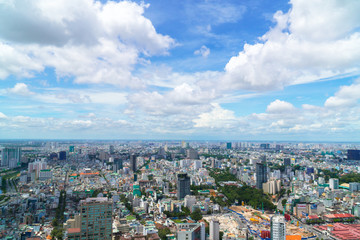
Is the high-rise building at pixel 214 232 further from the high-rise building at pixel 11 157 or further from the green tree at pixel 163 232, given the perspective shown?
the high-rise building at pixel 11 157

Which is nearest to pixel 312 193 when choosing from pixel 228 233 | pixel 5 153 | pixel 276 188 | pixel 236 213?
pixel 276 188

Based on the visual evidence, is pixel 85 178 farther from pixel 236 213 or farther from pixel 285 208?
pixel 285 208

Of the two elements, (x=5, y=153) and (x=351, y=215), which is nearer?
(x=351, y=215)

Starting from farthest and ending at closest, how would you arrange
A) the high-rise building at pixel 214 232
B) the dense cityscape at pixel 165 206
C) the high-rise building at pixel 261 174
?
the high-rise building at pixel 261 174 → the high-rise building at pixel 214 232 → the dense cityscape at pixel 165 206

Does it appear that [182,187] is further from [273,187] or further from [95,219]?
[95,219]

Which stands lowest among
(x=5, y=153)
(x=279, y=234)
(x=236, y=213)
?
(x=236, y=213)

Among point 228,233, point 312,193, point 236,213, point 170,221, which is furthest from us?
point 312,193

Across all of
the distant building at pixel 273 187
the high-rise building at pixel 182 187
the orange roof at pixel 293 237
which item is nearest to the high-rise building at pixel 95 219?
the orange roof at pixel 293 237
